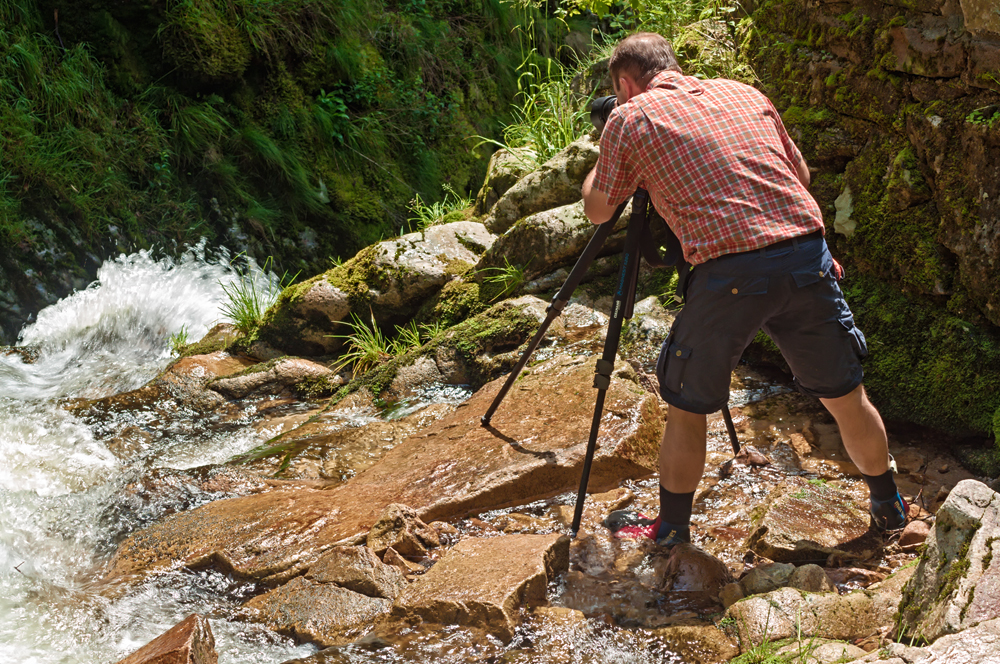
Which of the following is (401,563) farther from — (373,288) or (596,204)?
(373,288)

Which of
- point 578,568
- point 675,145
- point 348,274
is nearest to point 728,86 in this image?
point 675,145

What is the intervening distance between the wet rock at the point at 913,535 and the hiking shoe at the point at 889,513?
0.14 ft

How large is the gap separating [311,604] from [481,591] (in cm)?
64

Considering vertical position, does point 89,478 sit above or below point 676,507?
below

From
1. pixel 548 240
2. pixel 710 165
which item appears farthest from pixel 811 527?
pixel 548 240

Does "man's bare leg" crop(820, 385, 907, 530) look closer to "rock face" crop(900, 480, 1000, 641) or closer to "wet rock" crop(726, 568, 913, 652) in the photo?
"wet rock" crop(726, 568, 913, 652)

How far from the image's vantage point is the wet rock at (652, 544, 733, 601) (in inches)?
99.1

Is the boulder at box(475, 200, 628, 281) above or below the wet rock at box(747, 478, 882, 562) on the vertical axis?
above

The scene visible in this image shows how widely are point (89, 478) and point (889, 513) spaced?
3.84 metres

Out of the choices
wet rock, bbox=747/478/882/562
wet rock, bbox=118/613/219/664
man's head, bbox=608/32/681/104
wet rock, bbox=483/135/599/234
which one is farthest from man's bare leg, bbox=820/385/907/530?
wet rock, bbox=483/135/599/234

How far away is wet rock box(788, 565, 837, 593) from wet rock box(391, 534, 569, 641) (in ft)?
2.55

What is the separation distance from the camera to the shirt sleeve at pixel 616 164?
2408 mm

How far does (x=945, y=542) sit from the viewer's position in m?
1.81

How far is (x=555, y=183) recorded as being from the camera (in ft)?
17.8
